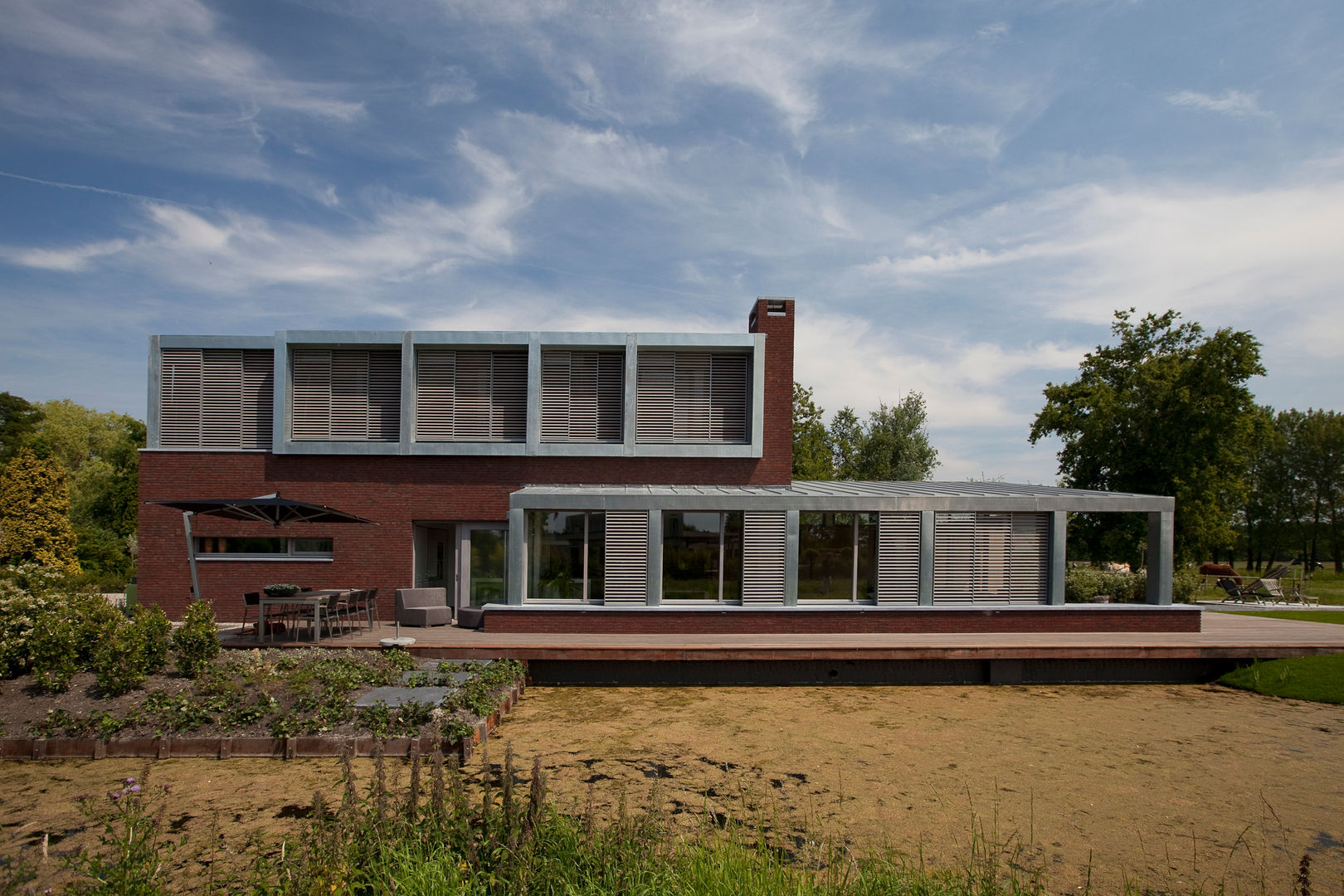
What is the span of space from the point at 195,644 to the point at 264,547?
617cm

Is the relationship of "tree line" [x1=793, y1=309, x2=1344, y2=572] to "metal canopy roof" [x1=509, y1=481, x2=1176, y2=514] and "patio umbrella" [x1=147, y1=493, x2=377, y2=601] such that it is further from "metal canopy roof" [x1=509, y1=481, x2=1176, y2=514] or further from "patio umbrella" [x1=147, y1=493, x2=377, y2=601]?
"patio umbrella" [x1=147, y1=493, x2=377, y2=601]

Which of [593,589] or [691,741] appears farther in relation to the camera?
[593,589]

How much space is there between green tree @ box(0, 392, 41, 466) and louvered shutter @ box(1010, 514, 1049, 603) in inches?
1707

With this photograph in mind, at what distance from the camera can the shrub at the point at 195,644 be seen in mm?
8289

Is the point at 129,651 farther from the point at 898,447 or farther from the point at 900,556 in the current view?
the point at 898,447

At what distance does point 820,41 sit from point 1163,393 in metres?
21.1

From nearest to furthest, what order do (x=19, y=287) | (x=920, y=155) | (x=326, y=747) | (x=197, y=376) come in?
(x=326, y=747), (x=920, y=155), (x=197, y=376), (x=19, y=287)

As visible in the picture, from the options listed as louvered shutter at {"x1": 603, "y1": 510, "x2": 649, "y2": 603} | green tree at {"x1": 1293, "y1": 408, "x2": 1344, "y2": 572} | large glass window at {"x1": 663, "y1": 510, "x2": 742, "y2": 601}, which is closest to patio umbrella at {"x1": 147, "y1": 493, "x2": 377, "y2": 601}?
louvered shutter at {"x1": 603, "y1": 510, "x2": 649, "y2": 603}

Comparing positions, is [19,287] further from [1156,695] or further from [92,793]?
[1156,695]

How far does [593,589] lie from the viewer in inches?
484

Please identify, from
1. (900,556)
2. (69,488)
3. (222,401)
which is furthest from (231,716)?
(69,488)

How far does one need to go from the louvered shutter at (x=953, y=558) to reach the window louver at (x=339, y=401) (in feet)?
33.0

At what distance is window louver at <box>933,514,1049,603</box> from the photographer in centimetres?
1241

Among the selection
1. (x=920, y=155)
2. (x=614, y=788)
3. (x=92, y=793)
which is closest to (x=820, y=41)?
(x=920, y=155)
